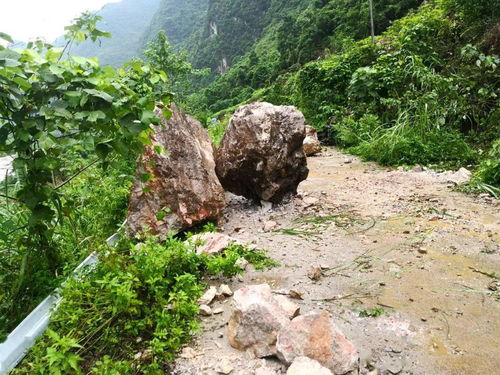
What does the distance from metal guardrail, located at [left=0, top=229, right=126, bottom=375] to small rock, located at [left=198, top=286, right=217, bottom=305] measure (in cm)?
82

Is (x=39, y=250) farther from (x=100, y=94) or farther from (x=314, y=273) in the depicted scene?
(x=314, y=273)

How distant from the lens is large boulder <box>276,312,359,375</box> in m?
1.68

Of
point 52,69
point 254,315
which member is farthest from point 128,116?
point 254,315

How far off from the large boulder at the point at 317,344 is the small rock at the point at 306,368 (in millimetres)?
69

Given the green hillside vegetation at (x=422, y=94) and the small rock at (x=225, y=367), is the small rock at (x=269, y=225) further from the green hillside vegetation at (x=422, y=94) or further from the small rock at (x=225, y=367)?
the green hillside vegetation at (x=422, y=94)

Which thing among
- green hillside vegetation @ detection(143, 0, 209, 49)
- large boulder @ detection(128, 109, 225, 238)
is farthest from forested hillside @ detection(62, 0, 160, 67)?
large boulder @ detection(128, 109, 225, 238)

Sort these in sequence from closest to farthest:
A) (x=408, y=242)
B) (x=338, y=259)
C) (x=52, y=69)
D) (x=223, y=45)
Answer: (x=52, y=69), (x=338, y=259), (x=408, y=242), (x=223, y=45)

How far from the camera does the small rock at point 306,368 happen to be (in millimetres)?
1566

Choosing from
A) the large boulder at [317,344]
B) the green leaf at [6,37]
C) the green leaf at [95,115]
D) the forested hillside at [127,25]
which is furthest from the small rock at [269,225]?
the forested hillside at [127,25]

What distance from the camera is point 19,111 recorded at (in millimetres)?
1622

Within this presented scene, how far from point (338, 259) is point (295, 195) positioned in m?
1.65

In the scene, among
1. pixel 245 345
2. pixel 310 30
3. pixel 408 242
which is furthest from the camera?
pixel 310 30

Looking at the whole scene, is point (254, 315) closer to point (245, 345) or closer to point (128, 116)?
point (245, 345)

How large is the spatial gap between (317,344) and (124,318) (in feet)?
3.45
